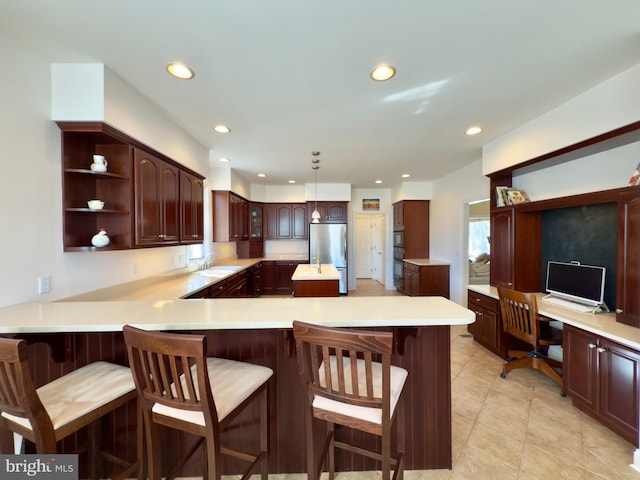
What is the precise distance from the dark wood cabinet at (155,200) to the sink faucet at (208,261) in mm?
1589

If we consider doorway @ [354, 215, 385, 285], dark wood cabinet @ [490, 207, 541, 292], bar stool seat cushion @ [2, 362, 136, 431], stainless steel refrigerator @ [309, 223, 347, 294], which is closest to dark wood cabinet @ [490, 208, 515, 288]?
dark wood cabinet @ [490, 207, 541, 292]

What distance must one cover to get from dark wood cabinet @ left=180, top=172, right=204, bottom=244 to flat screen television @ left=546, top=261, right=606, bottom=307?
160 inches

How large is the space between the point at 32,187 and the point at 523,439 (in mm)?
3833

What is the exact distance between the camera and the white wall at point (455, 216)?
14.4 ft

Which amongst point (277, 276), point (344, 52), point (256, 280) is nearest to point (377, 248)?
point (277, 276)

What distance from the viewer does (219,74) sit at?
1.93 m

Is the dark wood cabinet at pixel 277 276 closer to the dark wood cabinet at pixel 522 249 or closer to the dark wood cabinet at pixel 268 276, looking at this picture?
the dark wood cabinet at pixel 268 276

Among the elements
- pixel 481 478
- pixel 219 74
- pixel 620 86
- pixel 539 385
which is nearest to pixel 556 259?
pixel 539 385

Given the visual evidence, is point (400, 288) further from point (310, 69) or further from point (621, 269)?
point (310, 69)

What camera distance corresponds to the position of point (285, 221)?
6469mm

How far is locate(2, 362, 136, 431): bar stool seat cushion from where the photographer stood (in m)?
1.09

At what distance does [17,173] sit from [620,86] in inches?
167

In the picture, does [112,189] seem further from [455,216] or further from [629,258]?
[455,216]

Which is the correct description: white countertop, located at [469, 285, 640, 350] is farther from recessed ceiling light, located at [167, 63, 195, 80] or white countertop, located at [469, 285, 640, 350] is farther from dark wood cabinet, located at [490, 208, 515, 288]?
recessed ceiling light, located at [167, 63, 195, 80]
